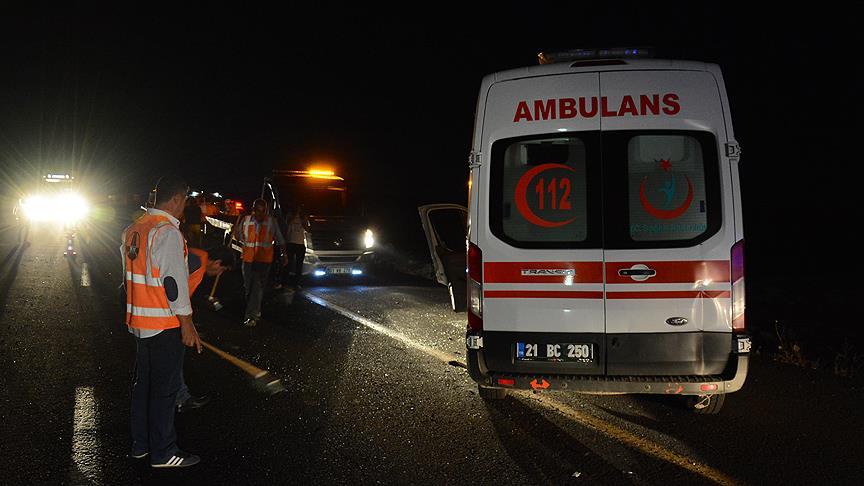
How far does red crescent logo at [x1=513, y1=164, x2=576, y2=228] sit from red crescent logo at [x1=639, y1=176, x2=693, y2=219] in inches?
18.3

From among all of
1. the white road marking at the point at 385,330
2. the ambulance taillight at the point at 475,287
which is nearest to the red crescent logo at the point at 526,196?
the ambulance taillight at the point at 475,287

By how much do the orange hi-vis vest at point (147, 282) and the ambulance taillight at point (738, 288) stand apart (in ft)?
11.2

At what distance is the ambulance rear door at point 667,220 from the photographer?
433cm

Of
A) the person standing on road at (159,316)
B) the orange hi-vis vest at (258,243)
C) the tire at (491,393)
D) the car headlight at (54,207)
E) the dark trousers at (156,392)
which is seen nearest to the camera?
the person standing on road at (159,316)

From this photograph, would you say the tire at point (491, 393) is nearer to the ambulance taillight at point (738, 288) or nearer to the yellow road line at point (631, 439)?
the yellow road line at point (631, 439)

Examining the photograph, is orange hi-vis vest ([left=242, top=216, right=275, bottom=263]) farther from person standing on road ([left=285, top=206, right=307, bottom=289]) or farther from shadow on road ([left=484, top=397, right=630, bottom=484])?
shadow on road ([left=484, top=397, right=630, bottom=484])

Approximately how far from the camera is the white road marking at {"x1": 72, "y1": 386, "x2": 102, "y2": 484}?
3.98 m

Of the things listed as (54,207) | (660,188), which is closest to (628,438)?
(660,188)

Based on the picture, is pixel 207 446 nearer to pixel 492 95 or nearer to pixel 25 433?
pixel 25 433

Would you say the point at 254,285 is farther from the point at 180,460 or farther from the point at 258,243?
the point at 180,460

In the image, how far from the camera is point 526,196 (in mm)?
4527

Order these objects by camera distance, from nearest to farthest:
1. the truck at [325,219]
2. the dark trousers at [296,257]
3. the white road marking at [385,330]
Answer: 1. the white road marking at [385,330]
2. the dark trousers at [296,257]
3. the truck at [325,219]

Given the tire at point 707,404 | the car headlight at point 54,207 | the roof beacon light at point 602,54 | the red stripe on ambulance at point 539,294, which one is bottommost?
the tire at point 707,404

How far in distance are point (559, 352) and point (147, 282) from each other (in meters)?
2.64
